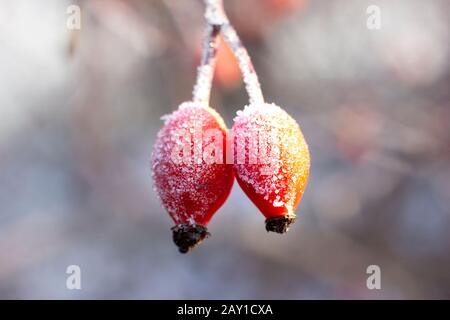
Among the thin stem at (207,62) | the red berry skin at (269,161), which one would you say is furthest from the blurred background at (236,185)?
the red berry skin at (269,161)

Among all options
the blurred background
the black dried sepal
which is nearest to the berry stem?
the black dried sepal

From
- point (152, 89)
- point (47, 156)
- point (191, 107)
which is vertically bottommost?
point (191, 107)

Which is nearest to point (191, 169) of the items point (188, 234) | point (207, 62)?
point (188, 234)

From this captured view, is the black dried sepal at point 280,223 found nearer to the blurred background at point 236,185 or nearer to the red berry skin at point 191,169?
the red berry skin at point 191,169

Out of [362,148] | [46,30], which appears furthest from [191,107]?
[46,30]

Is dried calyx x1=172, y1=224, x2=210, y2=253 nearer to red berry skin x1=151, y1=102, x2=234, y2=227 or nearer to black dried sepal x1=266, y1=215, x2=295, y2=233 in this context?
red berry skin x1=151, y1=102, x2=234, y2=227

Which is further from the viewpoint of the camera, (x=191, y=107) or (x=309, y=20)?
(x=309, y=20)

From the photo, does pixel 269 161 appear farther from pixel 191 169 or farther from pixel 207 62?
pixel 207 62

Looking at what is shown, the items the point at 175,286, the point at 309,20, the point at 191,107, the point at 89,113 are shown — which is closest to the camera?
the point at 191,107

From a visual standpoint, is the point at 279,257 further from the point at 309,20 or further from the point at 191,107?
the point at 191,107
